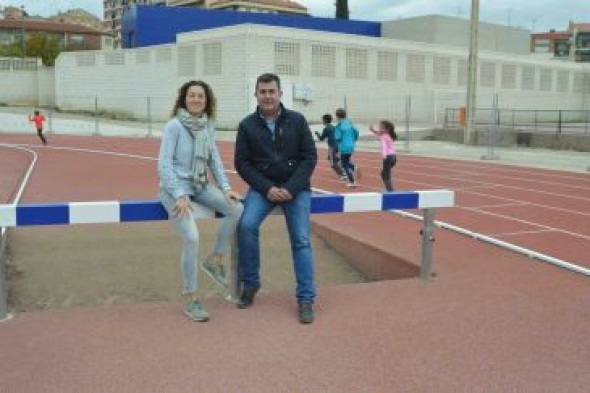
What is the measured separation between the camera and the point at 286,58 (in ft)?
137

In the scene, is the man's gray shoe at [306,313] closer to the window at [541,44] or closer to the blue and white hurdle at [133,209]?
the blue and white hurdle at [133,209]

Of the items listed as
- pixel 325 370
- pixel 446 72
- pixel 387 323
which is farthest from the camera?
pixel 446 72

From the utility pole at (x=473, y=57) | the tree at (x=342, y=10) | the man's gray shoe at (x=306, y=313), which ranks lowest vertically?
the man's gray shoe at (x=306, y=313)

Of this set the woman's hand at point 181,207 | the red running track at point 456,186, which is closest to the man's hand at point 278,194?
the woman's hand at point 181,207

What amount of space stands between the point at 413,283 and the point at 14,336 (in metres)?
3.38

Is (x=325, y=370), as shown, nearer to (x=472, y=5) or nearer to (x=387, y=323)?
(x=387, y=323)

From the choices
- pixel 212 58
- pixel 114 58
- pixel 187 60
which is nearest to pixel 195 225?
pixel 212 58

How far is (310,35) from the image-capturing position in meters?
42.8

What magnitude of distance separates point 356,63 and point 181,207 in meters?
40.9

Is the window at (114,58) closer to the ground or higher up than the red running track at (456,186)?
higher up

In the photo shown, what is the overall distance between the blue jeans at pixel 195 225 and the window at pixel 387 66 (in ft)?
137

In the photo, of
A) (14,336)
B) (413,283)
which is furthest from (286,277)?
(14,336)

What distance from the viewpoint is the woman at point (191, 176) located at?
5371mm

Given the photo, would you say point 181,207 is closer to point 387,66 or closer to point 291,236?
point 291,236
